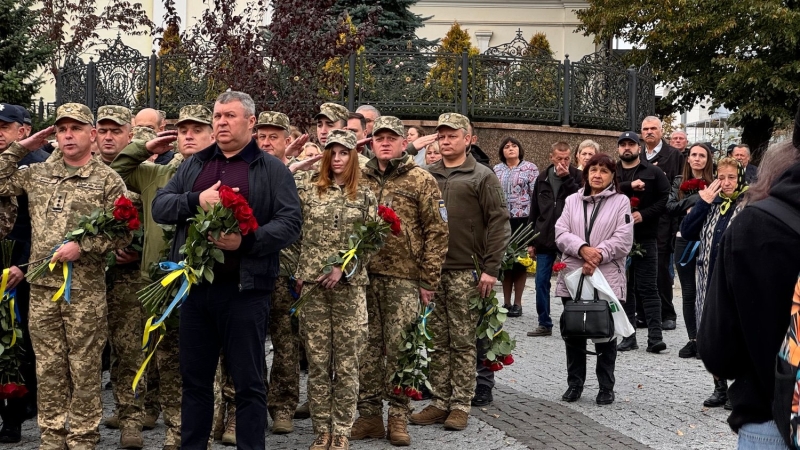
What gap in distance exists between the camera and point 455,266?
8383 millimetres

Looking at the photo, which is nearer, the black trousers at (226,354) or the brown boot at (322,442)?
the black trousers at (226,354)

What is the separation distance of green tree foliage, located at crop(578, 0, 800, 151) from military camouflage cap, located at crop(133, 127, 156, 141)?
25224 mm

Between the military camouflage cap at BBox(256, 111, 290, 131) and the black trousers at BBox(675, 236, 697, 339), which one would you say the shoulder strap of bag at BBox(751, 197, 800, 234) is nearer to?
the military camouflage cap at BBox(256, 111, 290, 131)

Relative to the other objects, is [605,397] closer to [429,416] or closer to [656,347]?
[429,416]

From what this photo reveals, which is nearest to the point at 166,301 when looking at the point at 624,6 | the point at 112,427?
the point at 112,427

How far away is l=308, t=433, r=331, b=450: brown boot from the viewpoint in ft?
23.9

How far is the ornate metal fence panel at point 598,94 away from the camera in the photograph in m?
18.7

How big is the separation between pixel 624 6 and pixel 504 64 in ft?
51.4

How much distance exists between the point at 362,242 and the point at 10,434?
2780mm

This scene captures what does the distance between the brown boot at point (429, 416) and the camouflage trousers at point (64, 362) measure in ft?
7.88

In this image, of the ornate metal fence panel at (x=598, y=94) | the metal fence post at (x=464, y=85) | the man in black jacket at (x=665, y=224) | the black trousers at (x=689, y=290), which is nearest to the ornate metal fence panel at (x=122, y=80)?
the metal fence post at (x=464, y=85)

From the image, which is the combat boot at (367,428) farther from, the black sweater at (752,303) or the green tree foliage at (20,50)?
the green tree foliage at (20,50)

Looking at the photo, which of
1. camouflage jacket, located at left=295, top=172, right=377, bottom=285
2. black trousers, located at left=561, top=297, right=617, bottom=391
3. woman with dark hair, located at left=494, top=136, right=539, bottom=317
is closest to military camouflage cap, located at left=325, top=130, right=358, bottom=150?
camouflage jacket, located at left=295, top=172, right=377, bottom=285

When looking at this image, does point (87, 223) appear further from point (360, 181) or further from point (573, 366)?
point (573, 366)
